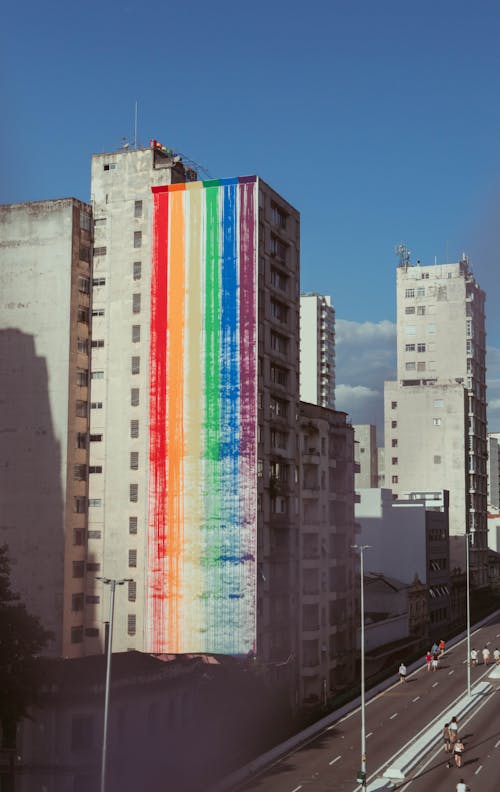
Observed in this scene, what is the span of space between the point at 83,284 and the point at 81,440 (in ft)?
55.1

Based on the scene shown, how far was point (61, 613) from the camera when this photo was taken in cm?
11025

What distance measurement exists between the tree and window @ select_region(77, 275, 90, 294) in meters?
45.4

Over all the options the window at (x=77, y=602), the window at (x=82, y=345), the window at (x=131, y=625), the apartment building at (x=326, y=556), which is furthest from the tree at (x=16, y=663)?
the apartment building at (x=326, y=556)

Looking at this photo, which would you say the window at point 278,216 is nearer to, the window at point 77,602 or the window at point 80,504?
the window at point 80,504

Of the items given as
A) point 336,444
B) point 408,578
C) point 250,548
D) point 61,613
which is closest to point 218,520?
point 250,548

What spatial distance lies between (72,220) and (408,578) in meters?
82.3

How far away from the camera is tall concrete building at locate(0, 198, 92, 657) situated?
4407 inches

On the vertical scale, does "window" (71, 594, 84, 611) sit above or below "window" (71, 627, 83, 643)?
above

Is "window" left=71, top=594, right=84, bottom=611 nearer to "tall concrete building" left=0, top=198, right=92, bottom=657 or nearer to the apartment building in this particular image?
"tall concrete building" left=0, top=198, right=92, bottom=657

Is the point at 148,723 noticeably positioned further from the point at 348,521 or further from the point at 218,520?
the point at 348,521

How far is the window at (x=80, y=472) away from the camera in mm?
114188

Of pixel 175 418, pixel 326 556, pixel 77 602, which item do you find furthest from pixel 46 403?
pixel 326 556

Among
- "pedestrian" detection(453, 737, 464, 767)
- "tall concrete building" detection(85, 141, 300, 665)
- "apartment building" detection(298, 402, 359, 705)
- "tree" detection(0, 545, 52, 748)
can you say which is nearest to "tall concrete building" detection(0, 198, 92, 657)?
"tall concrete building" detection(85, 141, 300, 665)

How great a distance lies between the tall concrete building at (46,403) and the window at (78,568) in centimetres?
11
